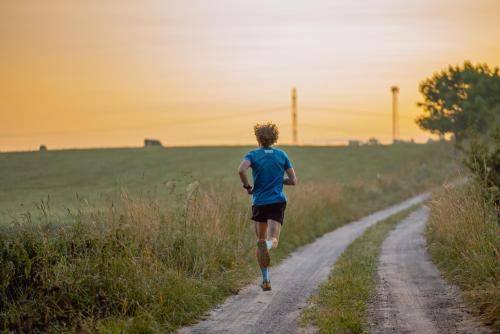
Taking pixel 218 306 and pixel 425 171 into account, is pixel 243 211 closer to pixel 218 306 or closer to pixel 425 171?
pixel 218 306

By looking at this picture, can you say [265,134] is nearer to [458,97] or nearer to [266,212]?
[266,212]

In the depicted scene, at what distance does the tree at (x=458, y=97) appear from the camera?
57094 mm

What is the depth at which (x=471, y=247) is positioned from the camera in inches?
480

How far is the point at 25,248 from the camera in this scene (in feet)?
33.4

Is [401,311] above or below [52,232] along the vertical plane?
below

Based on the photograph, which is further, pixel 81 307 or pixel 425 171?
pixel 425 171

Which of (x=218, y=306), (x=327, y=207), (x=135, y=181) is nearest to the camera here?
(x=218, y=306)

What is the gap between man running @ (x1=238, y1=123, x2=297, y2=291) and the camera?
11156 mm

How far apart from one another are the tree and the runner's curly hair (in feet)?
156

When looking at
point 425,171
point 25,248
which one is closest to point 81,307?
point 25,248

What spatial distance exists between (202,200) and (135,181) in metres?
29.8

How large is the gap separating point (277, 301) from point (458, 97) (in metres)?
52.3

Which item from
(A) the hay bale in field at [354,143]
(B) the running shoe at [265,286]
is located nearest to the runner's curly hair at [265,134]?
(B) the running shoe at [265,286]

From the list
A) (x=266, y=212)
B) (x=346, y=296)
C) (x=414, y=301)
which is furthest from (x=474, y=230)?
(x=266, y=212)
